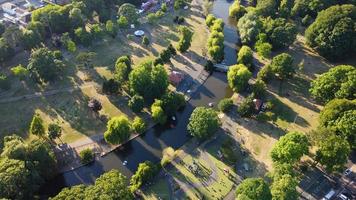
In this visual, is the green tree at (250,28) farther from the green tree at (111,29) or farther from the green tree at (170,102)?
the green tree at (111,29)

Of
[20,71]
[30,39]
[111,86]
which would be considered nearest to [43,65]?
[20,71]

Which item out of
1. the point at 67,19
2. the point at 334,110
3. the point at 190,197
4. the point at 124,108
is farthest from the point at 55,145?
the point at 334,110

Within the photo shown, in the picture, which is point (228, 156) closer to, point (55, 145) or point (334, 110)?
point (334, 110)

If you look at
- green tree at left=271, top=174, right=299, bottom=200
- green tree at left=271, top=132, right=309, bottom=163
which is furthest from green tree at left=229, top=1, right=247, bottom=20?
green tree at left=271, top=174, right=299, bottom=200

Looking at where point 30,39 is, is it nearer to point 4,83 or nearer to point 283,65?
point 4,83

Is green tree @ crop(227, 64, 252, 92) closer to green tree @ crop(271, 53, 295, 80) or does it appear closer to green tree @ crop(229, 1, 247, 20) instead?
green tree @ crop(271, 53, 295, 80)

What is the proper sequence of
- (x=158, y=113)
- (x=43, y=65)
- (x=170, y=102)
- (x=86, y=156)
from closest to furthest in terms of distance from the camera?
(x=86, y=156)
(x=158, y=113)
(x=170, y=102)
(x=43, y=65)
